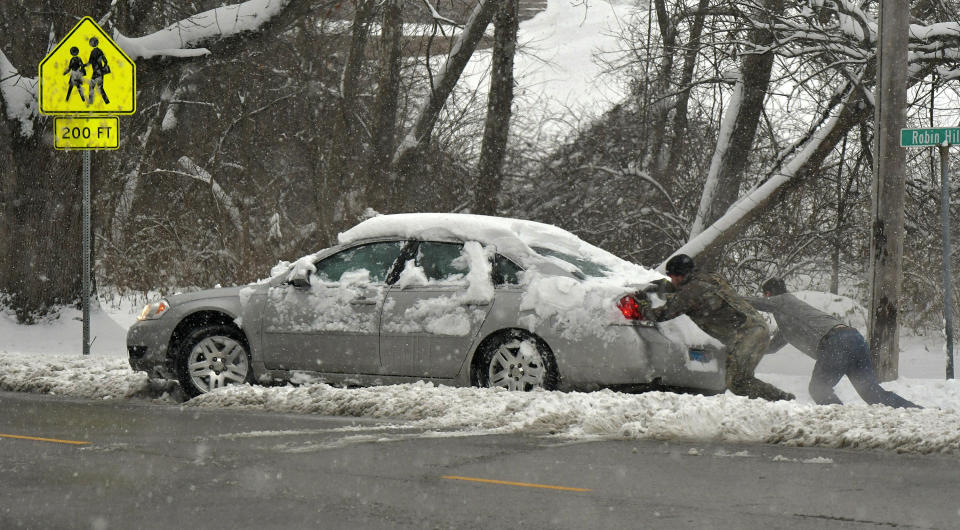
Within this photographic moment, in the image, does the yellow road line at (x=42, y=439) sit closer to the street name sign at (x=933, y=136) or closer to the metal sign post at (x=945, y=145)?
the metal sign post at (x=945, y=145)

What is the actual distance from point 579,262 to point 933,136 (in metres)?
3.82

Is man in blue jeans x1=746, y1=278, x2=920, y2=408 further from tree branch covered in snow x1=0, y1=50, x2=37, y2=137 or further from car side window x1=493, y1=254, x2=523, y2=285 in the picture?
tree branch covered in snow x1=0, y1=50, x2=37, y2=137

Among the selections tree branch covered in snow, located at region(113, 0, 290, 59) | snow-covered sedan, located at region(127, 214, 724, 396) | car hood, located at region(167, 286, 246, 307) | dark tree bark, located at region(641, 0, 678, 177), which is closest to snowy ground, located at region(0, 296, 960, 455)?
snow-covered sedan, located at region(127, 214, 724, 396)

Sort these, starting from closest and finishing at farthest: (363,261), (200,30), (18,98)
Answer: (363,261) < (18,98) < (200,30)

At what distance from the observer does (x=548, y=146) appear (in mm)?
24531

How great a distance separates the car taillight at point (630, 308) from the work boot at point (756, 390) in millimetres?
1315

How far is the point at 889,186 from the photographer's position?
12820mm

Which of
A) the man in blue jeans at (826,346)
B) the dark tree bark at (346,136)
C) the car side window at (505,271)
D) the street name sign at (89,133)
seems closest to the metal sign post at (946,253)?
the man in blue jeans at (826,346)

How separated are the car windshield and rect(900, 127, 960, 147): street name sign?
139 inches

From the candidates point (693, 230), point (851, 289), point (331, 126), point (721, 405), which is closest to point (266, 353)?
point (721, 405)

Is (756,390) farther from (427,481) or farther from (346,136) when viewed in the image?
(346,136)

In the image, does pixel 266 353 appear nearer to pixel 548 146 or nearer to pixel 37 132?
pixel 37 132

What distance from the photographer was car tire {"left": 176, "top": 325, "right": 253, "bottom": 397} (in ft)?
36.9

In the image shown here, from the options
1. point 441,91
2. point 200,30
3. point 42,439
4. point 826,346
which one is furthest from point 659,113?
point 42,439
